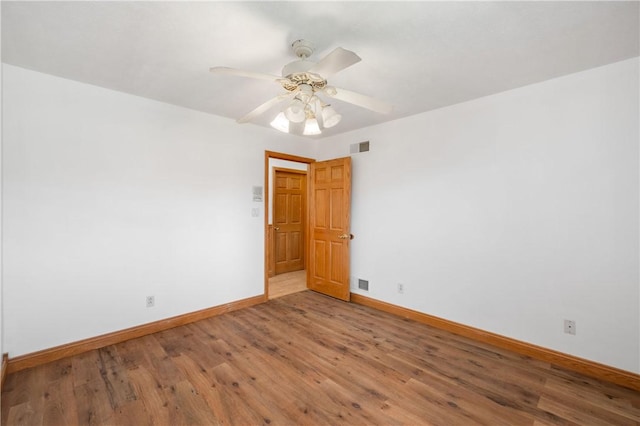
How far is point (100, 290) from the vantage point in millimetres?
2650

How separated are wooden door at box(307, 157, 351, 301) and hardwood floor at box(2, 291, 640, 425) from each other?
1.22 m

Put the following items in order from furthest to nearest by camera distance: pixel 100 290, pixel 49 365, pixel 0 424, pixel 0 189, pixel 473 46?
pixel 100 290 < pixel 49 365 < pixel 0 189 < pixel 473 46 < pixel 0 424

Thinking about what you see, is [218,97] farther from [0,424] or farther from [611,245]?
[611,245]

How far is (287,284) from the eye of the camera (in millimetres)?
4820

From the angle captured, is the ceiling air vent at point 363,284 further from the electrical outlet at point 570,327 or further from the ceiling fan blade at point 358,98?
the ceiling fan blade at point 358,98

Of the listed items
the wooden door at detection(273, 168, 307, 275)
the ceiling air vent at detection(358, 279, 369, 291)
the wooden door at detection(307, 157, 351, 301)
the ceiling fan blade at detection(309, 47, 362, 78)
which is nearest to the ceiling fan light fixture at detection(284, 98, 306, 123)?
the ceiling fan blade at detection(309, 47, 362, 78)

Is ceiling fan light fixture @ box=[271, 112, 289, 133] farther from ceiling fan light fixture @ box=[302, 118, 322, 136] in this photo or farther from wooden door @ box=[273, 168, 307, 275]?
wooden door @ box=[273, 168, 307, 275]

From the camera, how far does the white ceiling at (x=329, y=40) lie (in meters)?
1.59

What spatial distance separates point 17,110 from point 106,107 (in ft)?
2.03

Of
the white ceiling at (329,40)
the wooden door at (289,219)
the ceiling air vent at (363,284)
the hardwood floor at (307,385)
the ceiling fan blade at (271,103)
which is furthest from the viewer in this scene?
the wooden door at (289,219)

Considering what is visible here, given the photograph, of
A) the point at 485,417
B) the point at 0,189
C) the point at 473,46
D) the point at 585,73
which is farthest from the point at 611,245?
the point at 0,189

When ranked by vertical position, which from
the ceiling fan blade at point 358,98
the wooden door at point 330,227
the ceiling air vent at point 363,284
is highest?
the ceiling fan blade at point 358,98

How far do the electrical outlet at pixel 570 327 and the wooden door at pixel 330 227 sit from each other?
2381 millimetres

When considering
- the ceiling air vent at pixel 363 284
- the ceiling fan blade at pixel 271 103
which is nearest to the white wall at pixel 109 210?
the ceiling fan blade at pixel 271 103
